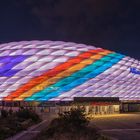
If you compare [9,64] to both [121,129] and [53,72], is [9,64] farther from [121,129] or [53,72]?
[121,129]

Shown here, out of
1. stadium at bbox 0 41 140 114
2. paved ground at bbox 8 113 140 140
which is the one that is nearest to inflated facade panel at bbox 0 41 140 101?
stadium at bbox 0 41 140 114

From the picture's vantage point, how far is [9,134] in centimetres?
2831

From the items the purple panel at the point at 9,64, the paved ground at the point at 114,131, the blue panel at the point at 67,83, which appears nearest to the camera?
the paved ground at the point at 114,131

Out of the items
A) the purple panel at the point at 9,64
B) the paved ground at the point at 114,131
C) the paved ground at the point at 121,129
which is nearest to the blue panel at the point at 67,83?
the purple panel at the point at 9,64

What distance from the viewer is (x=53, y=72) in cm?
7738

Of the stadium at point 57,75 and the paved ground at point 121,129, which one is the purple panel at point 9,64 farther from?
the paved ground at point 121,129

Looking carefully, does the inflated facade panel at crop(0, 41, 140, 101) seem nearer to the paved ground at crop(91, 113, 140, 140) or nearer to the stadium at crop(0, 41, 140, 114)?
the stadium at crop(0, 41, 140, 114)

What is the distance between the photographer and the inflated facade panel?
253 ft

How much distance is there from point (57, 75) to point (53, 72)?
0.99 meters

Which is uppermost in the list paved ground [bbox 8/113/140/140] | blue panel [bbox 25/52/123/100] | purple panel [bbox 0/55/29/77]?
purple panel [bbox 0/55/29/77]

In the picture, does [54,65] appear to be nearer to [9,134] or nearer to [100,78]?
[100,78]

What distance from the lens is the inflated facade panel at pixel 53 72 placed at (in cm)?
7700

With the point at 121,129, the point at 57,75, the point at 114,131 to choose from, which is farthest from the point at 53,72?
the point at 114,131

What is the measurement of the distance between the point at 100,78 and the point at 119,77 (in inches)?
206
